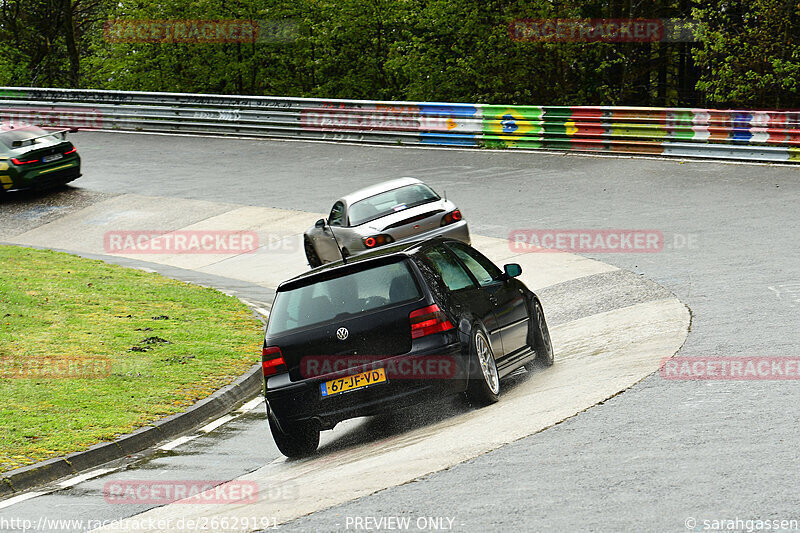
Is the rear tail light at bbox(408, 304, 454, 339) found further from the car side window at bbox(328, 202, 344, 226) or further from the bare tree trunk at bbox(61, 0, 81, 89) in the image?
the bare tree trunk at bbox(61, 0, 81, 89)

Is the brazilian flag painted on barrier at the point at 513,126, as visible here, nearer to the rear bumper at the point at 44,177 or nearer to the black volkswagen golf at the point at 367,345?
the rear bumper at the point at 44,177

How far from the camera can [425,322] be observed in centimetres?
827

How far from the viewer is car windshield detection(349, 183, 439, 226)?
16.2 meters

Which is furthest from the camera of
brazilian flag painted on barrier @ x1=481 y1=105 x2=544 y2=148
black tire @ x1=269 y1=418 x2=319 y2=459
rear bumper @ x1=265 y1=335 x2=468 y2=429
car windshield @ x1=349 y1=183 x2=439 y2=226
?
brazilian flag painted on barrier @ x1=481 y1=105 x2=544 y2=148

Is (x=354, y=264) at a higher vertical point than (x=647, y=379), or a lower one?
higher

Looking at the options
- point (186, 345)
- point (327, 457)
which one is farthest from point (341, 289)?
point (186, 345)

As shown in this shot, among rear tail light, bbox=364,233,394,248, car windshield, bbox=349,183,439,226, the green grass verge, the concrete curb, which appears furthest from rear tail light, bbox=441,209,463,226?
the concrete curb

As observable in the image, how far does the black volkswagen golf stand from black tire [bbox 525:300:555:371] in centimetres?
139

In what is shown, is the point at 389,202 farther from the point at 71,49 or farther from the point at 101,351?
the point at 71,49

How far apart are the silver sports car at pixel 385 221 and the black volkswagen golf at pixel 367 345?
21.1 feet

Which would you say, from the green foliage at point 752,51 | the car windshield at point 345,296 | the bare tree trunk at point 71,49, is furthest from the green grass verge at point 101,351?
the bare tree trunk at point 71,49

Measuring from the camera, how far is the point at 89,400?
10516mm

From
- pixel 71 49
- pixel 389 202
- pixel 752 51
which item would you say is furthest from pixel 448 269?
pixel 71 49

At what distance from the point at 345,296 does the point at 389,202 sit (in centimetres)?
807
